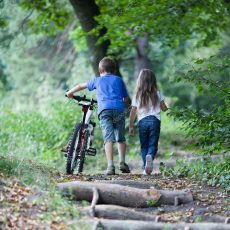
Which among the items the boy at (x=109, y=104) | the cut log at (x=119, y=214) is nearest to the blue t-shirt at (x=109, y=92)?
the boy at (x=109, y=104)

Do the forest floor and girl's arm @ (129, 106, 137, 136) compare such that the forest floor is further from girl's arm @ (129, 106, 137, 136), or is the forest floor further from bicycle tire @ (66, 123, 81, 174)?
girl's arm @ (129, 106, 137, 136)

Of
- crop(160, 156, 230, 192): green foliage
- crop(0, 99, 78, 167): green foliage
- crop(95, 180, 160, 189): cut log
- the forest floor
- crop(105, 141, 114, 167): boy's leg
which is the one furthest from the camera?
crop(0, 99, 78, 167): green foliage

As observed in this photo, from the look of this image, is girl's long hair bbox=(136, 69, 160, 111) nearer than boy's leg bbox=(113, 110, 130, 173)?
No

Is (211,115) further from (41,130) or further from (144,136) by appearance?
(41,130)

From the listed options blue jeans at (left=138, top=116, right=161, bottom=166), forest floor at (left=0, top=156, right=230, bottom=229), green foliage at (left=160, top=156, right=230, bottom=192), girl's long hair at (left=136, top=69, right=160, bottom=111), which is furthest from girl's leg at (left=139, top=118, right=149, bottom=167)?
forest floor at (left=0, top=156, right=230, bottom=229)

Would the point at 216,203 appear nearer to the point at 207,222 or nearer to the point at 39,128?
the point at 207,222

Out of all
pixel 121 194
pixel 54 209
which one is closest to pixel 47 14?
pixel 121 194

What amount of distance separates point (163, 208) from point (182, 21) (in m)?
10.7

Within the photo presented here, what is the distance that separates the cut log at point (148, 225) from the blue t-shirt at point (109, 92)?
4141mm

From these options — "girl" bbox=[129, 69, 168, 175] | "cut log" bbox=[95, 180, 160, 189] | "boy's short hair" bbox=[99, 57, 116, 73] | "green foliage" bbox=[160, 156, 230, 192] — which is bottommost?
"cut log" bbox=[95, 180, 160, 189]

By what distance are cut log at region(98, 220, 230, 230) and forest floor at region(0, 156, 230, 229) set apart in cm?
22

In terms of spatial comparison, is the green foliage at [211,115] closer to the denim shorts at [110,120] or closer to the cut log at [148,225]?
the denim shorts at [110,120]

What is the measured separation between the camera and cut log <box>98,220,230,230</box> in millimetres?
6953

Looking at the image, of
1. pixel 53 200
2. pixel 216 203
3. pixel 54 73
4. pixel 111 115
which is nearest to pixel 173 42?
pixel 111 115
